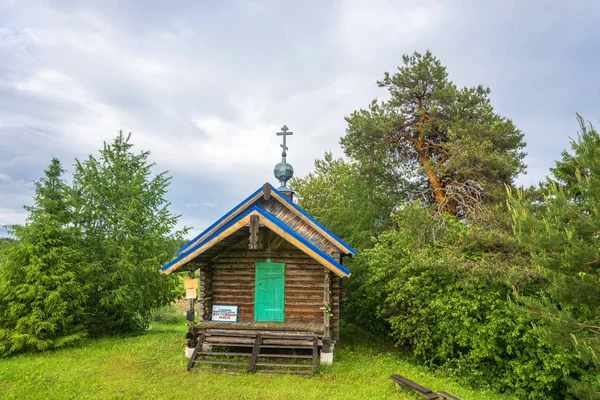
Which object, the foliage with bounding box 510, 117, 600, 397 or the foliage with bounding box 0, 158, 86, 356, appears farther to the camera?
the foliage with bounding box 0, 158, 86, 356

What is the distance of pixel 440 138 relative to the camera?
17094mm

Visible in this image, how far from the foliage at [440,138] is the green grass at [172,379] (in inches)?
260

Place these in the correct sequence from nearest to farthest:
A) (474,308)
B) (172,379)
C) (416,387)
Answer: (416,387), (172,379), (474,308)

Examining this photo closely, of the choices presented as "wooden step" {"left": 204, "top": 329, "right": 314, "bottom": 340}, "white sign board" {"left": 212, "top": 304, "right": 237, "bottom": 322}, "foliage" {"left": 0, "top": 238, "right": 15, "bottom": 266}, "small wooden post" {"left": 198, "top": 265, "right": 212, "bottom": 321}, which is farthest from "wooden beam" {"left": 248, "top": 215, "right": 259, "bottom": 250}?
"foliage" {"left": 0, "top": 238, "right": 15, "bottom": 266}

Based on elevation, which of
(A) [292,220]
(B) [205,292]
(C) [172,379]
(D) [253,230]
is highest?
(A) [292,220]

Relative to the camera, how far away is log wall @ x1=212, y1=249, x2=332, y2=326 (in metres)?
12.4

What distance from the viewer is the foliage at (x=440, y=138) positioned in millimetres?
14820

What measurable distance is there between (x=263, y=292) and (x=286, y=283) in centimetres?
85

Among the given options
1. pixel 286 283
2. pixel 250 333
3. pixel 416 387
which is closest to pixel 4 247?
pixel 250 333

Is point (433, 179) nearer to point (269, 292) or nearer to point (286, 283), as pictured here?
point (286, 283)

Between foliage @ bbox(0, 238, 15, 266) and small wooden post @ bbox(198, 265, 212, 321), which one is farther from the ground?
foliage @ bbox(0, 238, 15, 266)

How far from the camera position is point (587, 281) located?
7.34 meters

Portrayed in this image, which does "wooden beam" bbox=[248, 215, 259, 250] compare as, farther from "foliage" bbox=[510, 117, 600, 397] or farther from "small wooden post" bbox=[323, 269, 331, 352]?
"foliage" bbox=[510, 117, 600, 397]

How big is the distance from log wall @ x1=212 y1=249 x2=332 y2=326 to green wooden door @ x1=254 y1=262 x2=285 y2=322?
167 millimetres
